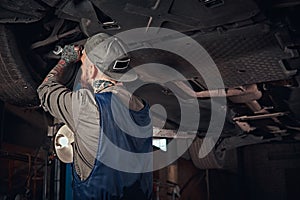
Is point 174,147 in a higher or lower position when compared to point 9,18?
lower

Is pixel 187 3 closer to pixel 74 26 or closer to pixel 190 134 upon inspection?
pixel 74 26

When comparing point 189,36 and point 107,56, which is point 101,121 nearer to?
point 107,56

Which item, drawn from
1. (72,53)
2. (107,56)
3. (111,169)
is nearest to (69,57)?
(72,53)

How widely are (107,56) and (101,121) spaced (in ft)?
0.94

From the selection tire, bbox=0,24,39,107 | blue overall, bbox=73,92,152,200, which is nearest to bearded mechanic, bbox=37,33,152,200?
blue overall, bbox=73,92,152,200

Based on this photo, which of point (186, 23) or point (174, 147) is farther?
point (174, 147)

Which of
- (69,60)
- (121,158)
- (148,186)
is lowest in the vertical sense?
(148,186)

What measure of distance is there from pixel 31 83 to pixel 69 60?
0.66m

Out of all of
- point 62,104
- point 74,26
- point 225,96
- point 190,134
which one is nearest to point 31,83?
point 74,26

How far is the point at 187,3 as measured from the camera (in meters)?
1.77

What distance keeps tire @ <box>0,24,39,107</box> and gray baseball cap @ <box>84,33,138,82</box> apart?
2.27 ft

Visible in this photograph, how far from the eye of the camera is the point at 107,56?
5.31 feet

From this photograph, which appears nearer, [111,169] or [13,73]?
[111,169]

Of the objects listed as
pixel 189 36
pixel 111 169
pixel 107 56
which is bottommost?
pixel 111 169
